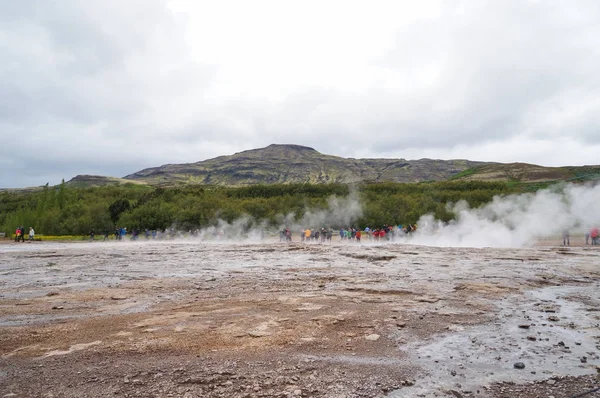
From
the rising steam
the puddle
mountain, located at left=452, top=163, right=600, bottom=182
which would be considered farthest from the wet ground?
mountain, located at left=452, top=163, right=600, bottom=182

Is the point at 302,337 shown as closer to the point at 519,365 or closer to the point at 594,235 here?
the point at 519,365

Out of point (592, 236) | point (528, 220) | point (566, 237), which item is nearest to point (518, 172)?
point (528, 220)

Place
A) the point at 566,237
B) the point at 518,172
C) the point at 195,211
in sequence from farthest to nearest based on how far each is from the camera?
the point at 518,172
the point at 195,211
the point at 566,237

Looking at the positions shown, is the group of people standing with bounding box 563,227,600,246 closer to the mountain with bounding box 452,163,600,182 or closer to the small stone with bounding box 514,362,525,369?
the small stone with bounding box 514,362,525,369

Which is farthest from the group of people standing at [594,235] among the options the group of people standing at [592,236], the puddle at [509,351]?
the puddle at [509,351]

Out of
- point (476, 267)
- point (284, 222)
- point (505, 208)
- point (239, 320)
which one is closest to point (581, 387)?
point (239, 320)

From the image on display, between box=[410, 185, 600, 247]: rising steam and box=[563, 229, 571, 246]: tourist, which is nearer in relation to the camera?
box=[563, 229, 571, 246]: tourist

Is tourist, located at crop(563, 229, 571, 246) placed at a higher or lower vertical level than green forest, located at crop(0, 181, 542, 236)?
lower

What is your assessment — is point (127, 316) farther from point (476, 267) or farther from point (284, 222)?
point (284, 222)

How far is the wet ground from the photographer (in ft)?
18.4

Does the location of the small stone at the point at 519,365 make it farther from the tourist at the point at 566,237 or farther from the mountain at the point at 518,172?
the mountain at the point at 518,172

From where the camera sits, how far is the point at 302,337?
24.9ft

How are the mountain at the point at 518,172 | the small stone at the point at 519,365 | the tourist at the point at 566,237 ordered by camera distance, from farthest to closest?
the mountain at the point at 518,172, the tourist at the point at 566,237, the small stone at the point at 519,365

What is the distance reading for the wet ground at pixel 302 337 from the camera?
5.59 metres
